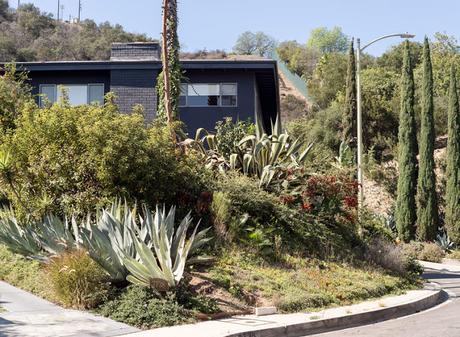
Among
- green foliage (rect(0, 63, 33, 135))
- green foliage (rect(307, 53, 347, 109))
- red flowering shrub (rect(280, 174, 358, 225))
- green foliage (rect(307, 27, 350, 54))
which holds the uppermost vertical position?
green foliage (rect(307, 27, 350, 54))

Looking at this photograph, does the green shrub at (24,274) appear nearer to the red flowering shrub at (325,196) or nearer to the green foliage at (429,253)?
the red flowering shrub at (325,196)

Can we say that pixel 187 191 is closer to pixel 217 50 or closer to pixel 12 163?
pixel 12 163

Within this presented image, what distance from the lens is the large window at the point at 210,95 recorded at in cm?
3158

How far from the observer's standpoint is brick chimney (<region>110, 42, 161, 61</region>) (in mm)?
31547

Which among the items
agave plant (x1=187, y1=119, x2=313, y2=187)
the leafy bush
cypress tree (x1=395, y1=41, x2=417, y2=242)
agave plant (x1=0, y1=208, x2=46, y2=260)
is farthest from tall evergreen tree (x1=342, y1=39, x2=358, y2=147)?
agave plant (x1=0, y1=208, x2=46, y2=260)

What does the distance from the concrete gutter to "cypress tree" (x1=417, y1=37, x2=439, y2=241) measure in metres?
21.3

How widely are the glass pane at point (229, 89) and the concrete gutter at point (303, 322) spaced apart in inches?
715

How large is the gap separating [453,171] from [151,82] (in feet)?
55.8

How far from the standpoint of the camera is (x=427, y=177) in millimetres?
36062

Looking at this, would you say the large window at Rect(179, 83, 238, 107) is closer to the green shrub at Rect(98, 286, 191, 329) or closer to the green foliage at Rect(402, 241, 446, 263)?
the green foliage at Rect(402, 241, 446, 263)

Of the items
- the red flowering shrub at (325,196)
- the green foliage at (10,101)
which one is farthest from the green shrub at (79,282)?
the green foliage at (10,101)

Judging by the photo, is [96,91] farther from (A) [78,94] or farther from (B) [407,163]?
(B) [407,163]

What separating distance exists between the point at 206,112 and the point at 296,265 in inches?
Answer: 679

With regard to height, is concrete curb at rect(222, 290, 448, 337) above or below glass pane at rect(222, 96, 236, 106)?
below
